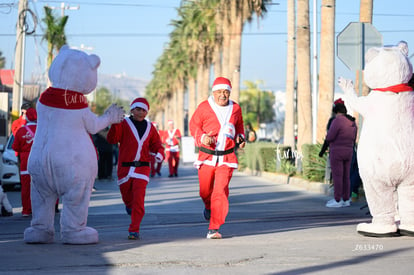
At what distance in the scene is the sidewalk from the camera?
7.07 m

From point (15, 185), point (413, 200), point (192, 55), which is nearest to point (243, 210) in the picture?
point (413, 200)

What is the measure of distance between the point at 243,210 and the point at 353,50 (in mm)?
4357

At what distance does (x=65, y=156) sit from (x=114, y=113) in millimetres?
845

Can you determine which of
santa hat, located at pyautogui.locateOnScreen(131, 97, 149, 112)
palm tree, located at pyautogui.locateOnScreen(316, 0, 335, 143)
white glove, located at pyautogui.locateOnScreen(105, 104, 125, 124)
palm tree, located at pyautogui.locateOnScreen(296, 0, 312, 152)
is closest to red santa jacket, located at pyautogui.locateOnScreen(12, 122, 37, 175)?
santa hat, located at pyautogui.locateOnScreen(131, 97, 149, 112)

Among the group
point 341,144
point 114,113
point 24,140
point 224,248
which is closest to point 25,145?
point 24,140

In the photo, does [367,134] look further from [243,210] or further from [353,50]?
[353,50]

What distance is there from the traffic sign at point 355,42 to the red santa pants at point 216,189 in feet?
24.3

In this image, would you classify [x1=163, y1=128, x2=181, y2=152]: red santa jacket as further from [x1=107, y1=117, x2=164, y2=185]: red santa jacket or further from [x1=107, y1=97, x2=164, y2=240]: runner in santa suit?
[x1=107, y1=117, x2=164, y2=185]: red santa jacket

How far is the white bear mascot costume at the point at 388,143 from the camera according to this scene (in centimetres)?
902

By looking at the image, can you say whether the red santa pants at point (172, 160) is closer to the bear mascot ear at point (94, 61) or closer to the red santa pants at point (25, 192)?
the red santa pants at point (25, 192)

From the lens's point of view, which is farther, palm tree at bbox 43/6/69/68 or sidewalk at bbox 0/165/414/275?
palm tree at bbox 43/6/69/68

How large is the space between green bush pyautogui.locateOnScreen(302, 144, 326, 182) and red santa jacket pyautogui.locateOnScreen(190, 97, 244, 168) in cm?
1075

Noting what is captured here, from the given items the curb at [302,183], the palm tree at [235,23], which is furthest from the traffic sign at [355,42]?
the palm tree at [235,23]

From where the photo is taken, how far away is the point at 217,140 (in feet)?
31.9
